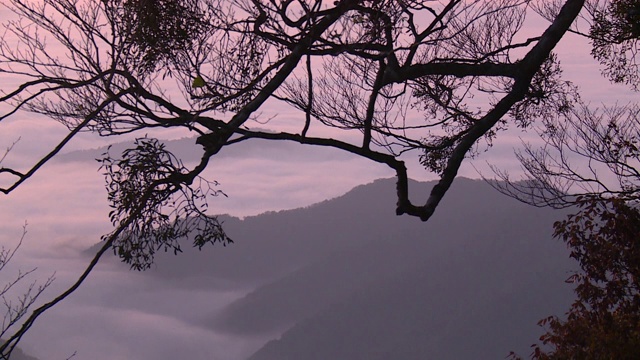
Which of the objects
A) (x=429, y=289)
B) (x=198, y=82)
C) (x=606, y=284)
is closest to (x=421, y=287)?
(x=429, y=289)

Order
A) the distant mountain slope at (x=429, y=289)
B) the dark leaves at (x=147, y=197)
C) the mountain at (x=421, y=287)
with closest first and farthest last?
the dark leaves at (x=147, y=197) < the distant mountain slope at (x=429, y=289) < the mountain at (x=421, y=287)

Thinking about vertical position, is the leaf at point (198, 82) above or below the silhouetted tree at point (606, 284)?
above

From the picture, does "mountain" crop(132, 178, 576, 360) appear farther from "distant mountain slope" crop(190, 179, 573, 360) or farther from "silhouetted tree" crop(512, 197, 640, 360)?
"silhouetted tree" crop(512, 197, 640, 360)

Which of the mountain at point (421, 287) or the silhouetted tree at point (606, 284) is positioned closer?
the silhouetted tree at point (606, 284)

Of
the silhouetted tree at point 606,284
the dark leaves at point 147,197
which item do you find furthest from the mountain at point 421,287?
the dark leaves at point 147,197

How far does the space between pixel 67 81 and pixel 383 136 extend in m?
3.47

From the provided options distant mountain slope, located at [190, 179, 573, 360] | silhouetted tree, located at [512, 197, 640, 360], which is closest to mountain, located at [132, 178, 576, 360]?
distant mountain slope, located at [190, 179, 573, 360]

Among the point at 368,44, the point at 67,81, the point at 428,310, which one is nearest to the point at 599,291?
the point at 368,44

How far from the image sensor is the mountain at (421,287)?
11544 centimetres

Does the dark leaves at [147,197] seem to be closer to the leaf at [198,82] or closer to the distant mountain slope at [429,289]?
the leaf at [198,82]

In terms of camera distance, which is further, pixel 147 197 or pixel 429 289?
pixel 429 289

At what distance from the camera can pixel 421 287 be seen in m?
133

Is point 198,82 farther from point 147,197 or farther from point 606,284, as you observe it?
point 606,284

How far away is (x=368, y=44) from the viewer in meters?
6.70
